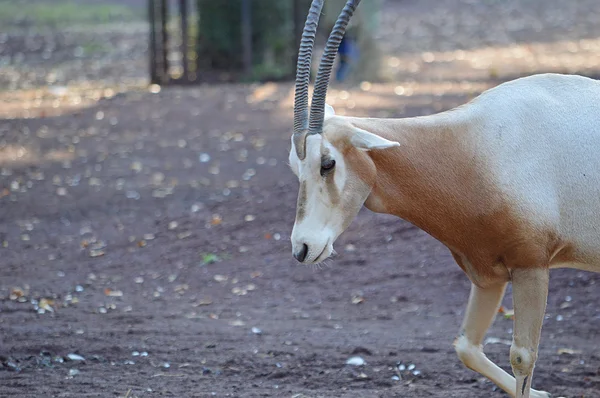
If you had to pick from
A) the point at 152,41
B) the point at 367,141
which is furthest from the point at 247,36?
the point at 367,141

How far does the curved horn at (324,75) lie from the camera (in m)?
4.29

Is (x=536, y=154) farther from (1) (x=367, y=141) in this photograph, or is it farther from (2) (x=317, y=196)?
(2) (x=317, y=196)

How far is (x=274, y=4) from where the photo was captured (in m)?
18.0

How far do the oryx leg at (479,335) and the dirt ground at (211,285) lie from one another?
36 centimetres

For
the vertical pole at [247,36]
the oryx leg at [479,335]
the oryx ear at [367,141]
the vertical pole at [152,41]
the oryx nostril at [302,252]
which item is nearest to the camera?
the oryx ear at [367,141]

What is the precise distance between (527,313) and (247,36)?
13.0m

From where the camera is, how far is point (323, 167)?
14.0 ft

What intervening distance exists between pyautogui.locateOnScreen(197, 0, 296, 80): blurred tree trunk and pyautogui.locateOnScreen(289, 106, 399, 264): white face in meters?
13.7

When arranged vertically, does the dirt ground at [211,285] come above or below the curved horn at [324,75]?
below

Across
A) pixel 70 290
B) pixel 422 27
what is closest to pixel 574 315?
pixel 70 290

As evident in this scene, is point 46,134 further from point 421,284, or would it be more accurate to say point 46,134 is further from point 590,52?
point 590,52

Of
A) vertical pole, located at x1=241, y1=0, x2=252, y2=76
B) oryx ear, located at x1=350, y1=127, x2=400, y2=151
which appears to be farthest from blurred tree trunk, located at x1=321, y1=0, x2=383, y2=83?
oryx ear, located at x1=350, y1=127, x2=400, y2=151

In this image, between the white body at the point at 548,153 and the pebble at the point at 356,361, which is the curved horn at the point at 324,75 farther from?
the pebble at the point at 356,361

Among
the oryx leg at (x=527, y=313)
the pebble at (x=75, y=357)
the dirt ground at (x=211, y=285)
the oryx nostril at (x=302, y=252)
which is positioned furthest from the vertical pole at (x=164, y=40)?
the oryx leg at (x=527, y=313)
